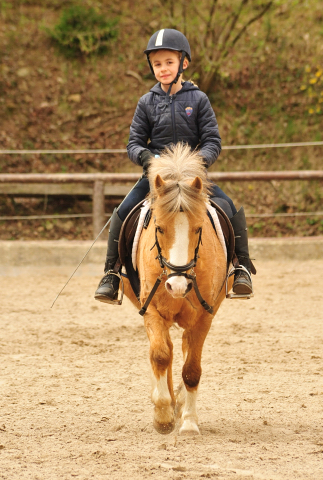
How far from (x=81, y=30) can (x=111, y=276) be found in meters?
11.5

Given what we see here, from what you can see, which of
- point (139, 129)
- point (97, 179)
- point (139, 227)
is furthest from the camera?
point (97, 179)

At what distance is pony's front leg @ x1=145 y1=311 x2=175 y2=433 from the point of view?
3424 millimetres

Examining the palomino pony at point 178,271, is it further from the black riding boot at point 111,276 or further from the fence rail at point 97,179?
the fence rail at point 97,179

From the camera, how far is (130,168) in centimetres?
1335

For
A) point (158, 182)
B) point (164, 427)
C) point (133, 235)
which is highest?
point (158, 182)

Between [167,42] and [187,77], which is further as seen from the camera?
[187,77]

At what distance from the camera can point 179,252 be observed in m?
3.03

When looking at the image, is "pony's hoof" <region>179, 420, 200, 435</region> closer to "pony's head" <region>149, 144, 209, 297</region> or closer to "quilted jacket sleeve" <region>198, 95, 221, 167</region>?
"pony's head" <region>149, 144, 209, 297</region>

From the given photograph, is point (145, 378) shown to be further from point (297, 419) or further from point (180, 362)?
point (297, 419)

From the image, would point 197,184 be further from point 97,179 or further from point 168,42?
point 97,179

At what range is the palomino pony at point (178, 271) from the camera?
3.06m

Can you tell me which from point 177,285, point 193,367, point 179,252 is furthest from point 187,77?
point 177,285

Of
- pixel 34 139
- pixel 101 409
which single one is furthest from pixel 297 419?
→ pixel 34 139

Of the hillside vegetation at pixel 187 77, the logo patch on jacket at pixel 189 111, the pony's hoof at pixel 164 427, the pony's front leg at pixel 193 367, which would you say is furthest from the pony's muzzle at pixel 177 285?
the hillside vegetation at pixel 187 77
